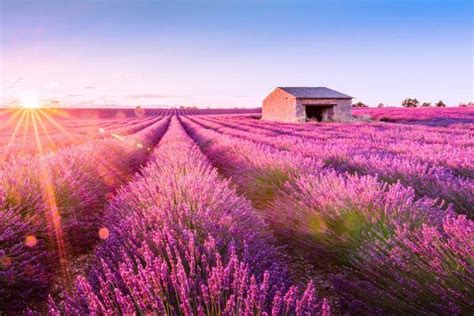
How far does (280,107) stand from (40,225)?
28391 millimetres

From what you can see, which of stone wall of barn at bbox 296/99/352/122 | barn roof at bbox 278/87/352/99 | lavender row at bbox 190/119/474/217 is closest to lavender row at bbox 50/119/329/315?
lavender row at bbox 190/119/474/217

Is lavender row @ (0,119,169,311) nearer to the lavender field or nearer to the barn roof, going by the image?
the lavender field

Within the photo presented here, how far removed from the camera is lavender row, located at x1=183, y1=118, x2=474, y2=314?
194 cm

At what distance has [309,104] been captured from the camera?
92.9ft

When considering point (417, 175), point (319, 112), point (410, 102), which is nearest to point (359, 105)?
point (410, 102)

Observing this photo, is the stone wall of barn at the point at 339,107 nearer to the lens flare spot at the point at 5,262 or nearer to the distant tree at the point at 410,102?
the lens flare spot at the point at 5,262

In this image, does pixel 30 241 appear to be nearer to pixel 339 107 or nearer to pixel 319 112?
pixel 339 107

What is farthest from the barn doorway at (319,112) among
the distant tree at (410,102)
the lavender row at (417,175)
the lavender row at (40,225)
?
the distant tree at (410,102)

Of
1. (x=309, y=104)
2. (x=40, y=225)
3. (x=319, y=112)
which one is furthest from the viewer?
(x=319, y=112)

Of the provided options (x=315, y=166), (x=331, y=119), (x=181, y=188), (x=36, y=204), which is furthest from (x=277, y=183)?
(x=331, y=119)

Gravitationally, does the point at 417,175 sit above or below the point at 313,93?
below

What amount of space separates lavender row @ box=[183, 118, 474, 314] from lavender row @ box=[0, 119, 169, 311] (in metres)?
2.02

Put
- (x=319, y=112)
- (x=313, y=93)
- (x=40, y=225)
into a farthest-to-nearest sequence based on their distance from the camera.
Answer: (x=319, y=112), (x=313, y=93), (x=40, y=225)

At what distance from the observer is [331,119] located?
1160 inches
